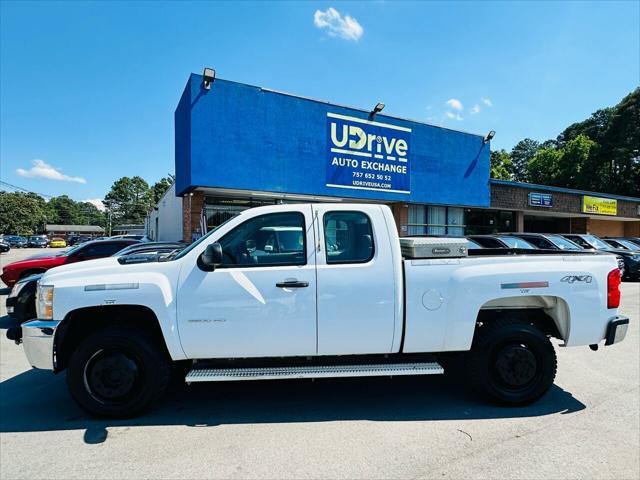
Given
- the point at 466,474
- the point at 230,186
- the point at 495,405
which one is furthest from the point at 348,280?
the point at 230,186

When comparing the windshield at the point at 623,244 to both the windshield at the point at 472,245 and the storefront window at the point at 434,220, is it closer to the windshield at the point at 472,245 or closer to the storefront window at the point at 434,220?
the storefront window at the point at 434,220

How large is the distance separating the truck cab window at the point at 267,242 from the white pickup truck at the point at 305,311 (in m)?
0.01

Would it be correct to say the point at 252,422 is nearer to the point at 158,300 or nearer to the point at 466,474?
the point at 158,300

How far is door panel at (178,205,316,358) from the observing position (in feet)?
11.6

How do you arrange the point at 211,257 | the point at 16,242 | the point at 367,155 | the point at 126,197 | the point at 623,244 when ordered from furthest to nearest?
the point at 126,197, the point at 16,242, the point at 367,155, the point at 623,244, the point at 211,257

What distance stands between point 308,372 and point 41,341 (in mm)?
2498

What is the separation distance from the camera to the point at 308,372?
3572 mm

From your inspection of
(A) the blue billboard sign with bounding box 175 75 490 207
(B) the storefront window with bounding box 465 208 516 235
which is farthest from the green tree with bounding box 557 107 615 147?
(A) the blue billboard sign with bounding box 175 75 490 207

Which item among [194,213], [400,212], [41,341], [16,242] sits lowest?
[41,341]

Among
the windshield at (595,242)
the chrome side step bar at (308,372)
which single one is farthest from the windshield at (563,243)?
the chrome side step bar at (308,372)

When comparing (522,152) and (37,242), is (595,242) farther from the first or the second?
(522,152)

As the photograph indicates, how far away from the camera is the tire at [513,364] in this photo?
3854mm

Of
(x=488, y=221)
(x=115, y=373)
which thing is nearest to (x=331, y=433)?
(x=115, y=373)

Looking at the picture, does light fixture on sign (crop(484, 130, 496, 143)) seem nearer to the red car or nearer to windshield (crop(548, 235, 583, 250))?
windshield (crop(548, 235, 583, 250))
